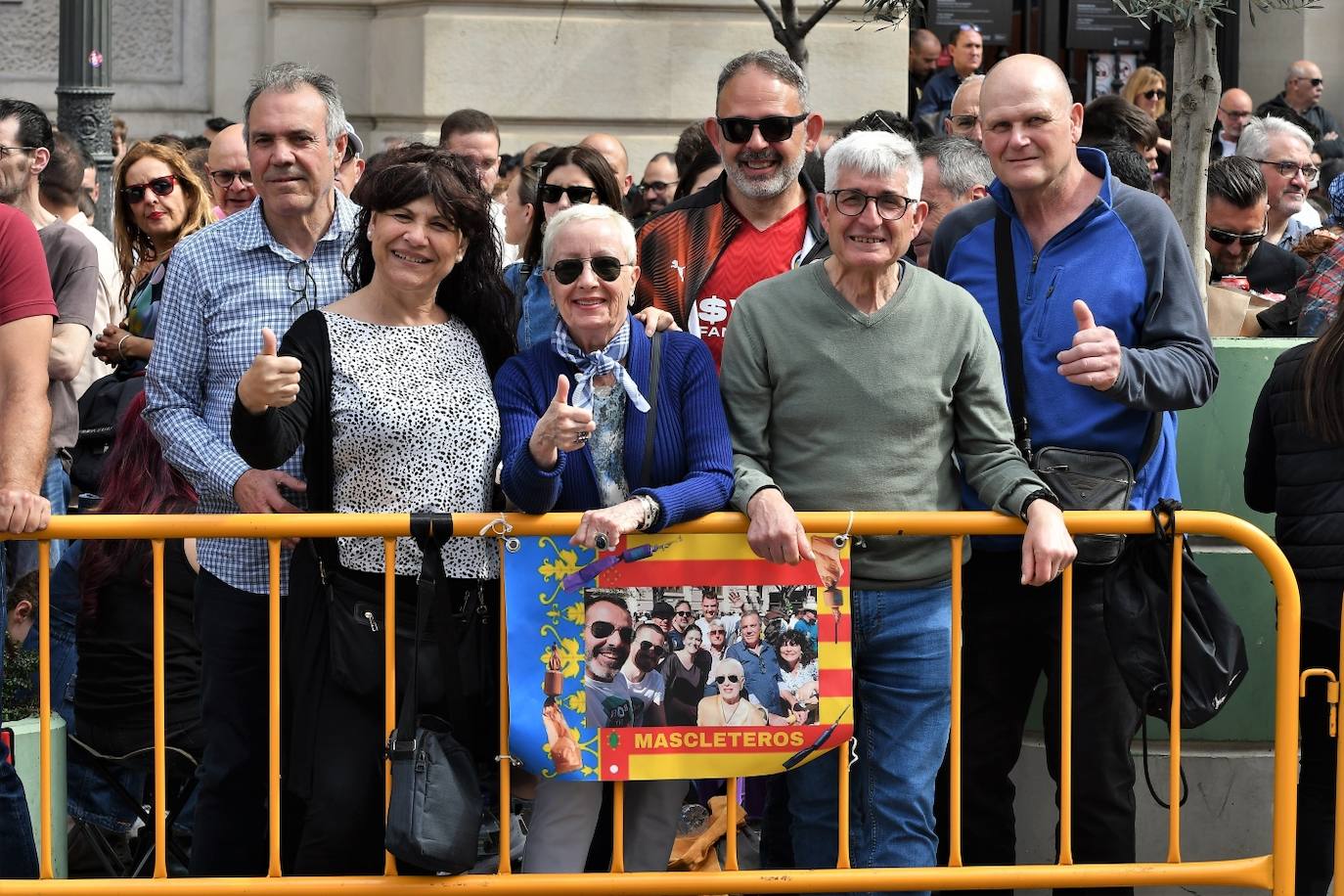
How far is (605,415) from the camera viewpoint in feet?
14.4

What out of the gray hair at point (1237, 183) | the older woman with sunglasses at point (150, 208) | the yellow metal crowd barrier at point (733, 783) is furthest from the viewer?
the gray hair at point (1237, 183)

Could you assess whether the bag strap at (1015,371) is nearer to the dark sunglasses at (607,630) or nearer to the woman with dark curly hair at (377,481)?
the dark sunglasses at (607,630)

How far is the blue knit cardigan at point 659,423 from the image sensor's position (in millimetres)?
4328

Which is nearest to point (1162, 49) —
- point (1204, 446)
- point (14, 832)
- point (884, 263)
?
point (1204, 446)

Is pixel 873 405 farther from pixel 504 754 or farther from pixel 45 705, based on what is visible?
pixel 45 705

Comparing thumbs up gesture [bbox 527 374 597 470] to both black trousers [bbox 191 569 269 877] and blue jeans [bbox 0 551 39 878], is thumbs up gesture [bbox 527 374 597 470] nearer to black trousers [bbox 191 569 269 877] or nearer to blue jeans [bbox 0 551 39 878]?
black trousers [bbox 191 569 269 877]

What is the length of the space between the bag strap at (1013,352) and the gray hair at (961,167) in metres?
1.15

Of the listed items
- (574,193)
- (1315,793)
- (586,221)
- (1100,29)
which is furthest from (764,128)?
(1100,29)

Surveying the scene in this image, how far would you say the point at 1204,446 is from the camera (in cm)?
555

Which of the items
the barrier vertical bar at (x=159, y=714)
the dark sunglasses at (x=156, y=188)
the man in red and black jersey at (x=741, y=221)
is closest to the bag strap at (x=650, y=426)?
the man in red and black jersey at (x=741, y=221)

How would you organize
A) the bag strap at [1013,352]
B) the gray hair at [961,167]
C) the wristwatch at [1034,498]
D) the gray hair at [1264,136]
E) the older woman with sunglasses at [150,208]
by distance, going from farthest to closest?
the gray hair at [1264,136] < the older woman with sunglasses at [150,208] < the gray hair at [961,167] < the bag strap at [1013,352] < the wristwatch at [1034,498]

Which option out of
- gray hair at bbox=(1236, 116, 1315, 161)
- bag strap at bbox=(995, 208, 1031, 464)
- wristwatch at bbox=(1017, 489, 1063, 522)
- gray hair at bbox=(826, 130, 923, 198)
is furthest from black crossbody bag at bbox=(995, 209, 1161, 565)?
gray hair at bbox=(1236, 116, 1315, 161)

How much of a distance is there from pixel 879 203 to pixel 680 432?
2.35 feet

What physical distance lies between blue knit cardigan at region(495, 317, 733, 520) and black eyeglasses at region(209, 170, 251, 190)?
2350mm
